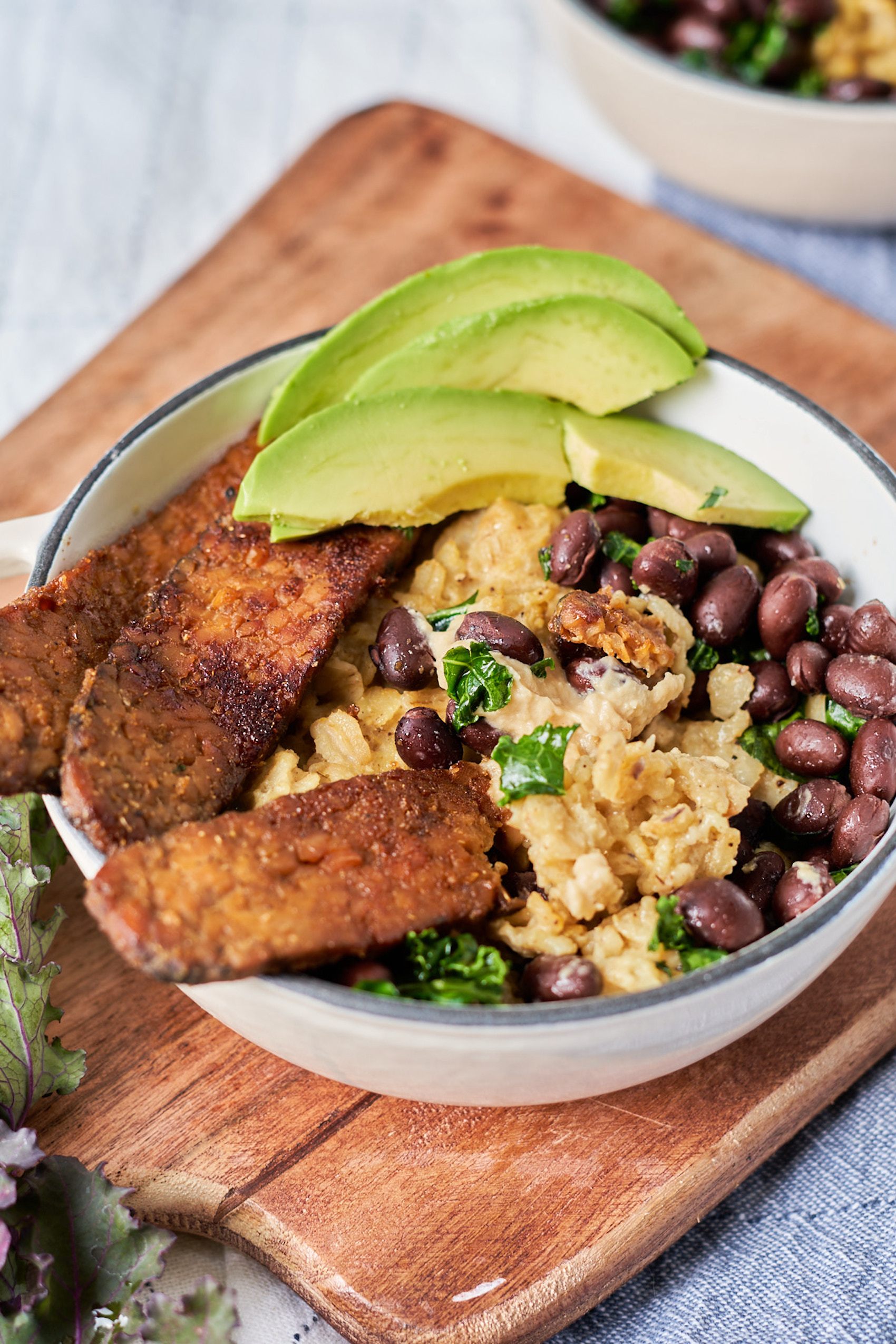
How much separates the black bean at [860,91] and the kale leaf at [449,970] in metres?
4.12

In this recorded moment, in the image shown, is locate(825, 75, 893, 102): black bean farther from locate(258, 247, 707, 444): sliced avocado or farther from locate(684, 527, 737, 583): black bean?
locate(684, 527, 737, 583): black bean

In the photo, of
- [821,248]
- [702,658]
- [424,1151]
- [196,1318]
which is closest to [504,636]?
[702,658]

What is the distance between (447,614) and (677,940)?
1.05 meters

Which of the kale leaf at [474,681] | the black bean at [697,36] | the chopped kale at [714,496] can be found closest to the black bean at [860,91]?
the black bean at [697,36]

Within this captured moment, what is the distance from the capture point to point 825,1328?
3.16 metres

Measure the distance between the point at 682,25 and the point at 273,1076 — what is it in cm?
478

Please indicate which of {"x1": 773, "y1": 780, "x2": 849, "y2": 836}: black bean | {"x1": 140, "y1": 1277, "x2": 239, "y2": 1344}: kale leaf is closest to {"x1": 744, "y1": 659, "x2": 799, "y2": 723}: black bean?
{"x1": 773, "y1": 780, "x2": 849, "y2": 836}: black bean

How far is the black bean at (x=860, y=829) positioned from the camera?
296 cm

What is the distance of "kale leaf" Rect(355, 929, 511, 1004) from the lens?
267 cm

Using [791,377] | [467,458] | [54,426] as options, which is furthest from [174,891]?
[791,377]

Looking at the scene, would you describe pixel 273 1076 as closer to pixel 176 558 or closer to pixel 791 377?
pixel 176 558

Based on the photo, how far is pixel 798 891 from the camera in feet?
9.47

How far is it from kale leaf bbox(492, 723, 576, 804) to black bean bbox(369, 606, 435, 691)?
0.32 m

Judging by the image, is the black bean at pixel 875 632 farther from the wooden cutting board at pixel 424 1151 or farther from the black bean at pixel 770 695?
the wooden cutting board at pixel 424 1151
